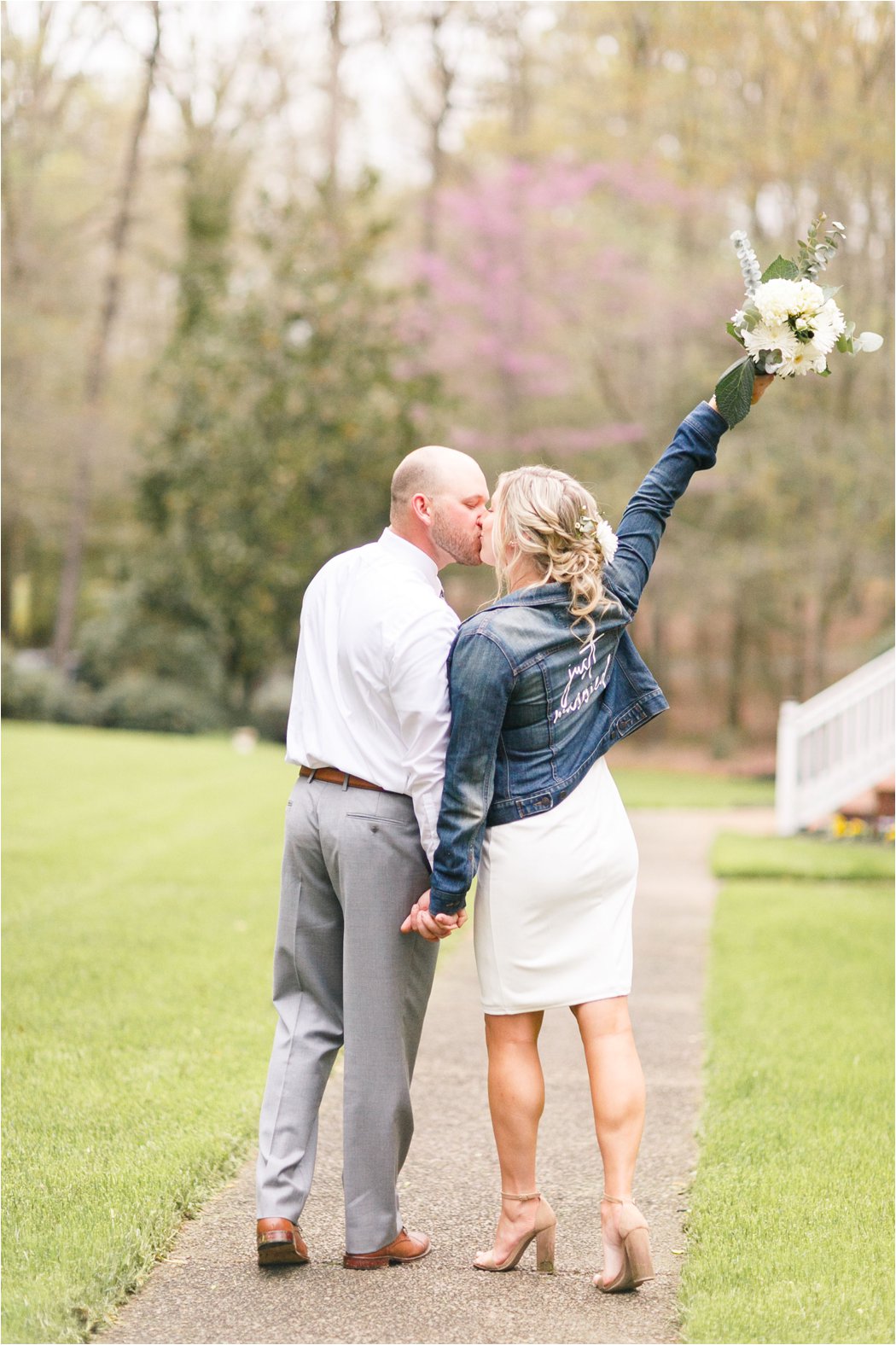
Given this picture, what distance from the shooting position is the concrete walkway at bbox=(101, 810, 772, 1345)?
9.57 feet

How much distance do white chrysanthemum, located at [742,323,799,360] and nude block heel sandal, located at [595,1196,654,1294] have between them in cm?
202

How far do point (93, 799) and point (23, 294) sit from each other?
1514cm

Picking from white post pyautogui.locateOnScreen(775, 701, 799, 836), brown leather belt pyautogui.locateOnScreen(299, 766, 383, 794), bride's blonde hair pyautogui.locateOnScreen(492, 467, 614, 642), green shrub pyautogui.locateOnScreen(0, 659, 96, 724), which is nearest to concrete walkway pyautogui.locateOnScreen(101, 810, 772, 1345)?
brown leather belt pyautogui.locateOnScreen(299, 766, 383, 794)

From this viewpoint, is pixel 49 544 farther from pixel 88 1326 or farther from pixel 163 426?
pixel 88 1326

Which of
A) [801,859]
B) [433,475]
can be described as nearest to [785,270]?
[433,475]

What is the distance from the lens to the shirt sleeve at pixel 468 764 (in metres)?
3.02

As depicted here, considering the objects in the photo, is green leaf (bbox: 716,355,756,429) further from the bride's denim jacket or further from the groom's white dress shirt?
the groom's white dress shirt

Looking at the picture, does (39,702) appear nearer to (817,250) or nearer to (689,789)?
(689,789)

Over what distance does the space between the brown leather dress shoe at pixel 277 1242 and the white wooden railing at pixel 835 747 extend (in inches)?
367

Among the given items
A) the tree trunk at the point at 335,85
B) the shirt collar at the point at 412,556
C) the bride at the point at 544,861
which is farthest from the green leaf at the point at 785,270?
the tree trunk at the point at 335,85

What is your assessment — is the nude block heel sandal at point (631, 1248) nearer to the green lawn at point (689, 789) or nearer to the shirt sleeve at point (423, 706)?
the shirt sleeve at point (423, 706)

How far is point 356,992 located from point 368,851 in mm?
341

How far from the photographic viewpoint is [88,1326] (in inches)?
112

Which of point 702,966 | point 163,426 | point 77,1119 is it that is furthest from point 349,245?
point 77,1119
